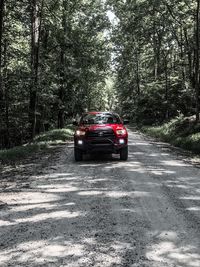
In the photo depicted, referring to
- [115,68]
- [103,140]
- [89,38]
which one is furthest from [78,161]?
[115,68]

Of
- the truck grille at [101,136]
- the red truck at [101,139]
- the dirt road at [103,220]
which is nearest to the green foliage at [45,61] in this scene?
the red truck at [101,139]

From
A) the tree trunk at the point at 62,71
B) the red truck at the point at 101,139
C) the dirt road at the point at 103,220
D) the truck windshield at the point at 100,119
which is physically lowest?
the dirt road at the point at 103,220

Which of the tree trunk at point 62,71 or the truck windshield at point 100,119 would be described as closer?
the truck windshield at point 100,119

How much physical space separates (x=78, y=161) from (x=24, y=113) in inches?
455

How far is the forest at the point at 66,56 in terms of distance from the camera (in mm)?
21547

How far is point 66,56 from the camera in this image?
31094 millimetres

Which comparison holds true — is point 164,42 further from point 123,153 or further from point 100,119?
point 123,153

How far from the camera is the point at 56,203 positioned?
7492 millimetres

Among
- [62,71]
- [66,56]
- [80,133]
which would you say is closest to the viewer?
[80,133]

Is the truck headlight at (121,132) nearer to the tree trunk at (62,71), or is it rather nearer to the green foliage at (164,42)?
the green foliage at (164,42)

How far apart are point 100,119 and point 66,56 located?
58.7 feet

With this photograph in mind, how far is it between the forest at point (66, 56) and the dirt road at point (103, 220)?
10305mm

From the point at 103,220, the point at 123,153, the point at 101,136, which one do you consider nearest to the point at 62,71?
the point at 101,136

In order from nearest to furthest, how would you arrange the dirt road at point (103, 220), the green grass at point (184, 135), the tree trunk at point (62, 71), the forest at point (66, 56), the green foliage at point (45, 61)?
1. the dirt road at point (103, 220)
2. the green grass at point (184, 135)
3. the green foliage at point (45, 61)
4. the forest at point (66, 56)
5. the tree trunk at point (62, 71)
